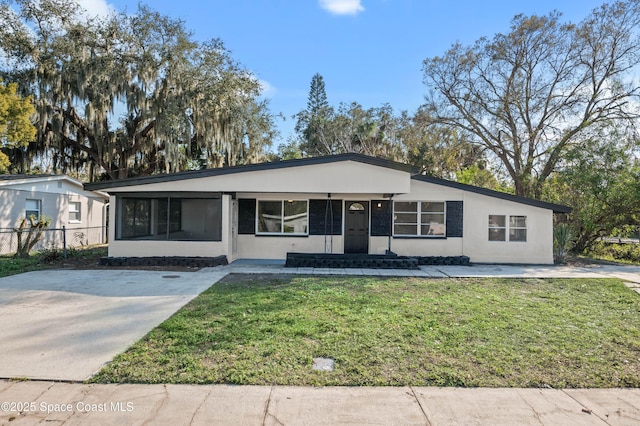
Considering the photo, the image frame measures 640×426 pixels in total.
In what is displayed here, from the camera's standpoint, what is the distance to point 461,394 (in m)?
3.70

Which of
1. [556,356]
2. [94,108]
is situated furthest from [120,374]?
[94,108]

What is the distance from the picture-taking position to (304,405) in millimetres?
3449

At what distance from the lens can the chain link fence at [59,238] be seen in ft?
46.9

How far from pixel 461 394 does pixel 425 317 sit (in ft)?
8.14

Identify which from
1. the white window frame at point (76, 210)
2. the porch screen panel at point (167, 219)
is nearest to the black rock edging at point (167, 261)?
the porch screen panel at point (167, 219)

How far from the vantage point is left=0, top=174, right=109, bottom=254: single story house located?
1473 centimetres

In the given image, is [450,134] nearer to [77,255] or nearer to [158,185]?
[158,185]

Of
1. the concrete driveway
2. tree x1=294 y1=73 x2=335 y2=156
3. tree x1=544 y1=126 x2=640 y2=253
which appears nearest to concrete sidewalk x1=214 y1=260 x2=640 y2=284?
the concrete driveway

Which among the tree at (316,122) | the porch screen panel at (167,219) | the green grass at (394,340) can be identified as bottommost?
the green grass at (394,340)

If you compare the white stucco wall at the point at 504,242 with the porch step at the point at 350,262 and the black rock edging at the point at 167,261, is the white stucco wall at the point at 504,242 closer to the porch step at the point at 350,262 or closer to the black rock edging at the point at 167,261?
the porch step at the point at 350,262

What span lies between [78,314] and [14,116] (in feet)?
42.7

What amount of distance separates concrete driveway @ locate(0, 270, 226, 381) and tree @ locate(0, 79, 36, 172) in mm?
8086

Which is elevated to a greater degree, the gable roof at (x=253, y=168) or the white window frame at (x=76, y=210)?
the gable roof at (x=253, y=168)

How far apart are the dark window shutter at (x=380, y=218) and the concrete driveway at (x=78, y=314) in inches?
224
